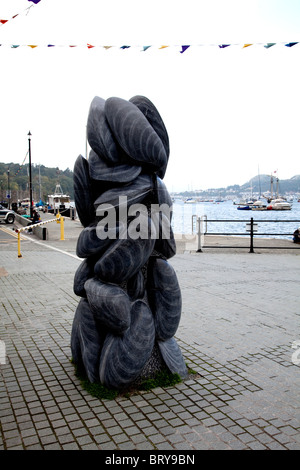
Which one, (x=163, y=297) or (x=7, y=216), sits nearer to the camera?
(x=163, y=297)

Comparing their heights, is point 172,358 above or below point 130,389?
above

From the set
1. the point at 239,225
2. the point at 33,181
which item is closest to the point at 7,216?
the point at 239,225

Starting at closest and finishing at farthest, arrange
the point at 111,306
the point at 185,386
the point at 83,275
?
the point at 111,306
the point at 185,386
the point at 83,275

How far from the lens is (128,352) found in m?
4.90

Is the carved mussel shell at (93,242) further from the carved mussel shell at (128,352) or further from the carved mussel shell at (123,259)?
the carved mussel shell at (128,352)

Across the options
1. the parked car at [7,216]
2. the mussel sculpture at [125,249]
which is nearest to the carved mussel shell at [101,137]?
the mussel sculpture at [125,249]

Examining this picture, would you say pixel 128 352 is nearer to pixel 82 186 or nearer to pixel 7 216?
pixel 82 186

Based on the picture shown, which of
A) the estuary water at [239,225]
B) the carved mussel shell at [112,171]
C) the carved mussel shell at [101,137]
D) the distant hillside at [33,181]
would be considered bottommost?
the estuary water at [239,225]

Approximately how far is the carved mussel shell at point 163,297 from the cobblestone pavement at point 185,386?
687 mm

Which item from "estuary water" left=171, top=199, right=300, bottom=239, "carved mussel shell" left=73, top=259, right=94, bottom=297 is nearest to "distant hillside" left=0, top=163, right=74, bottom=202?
"estuary water" left=171, top=199, right=300, bottom=239

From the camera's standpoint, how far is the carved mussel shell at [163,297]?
5.29 metres

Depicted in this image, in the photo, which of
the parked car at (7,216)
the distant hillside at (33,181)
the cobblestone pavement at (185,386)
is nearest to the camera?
the cobblestone pavement at (185,386)

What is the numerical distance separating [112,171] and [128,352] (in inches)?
80.1
